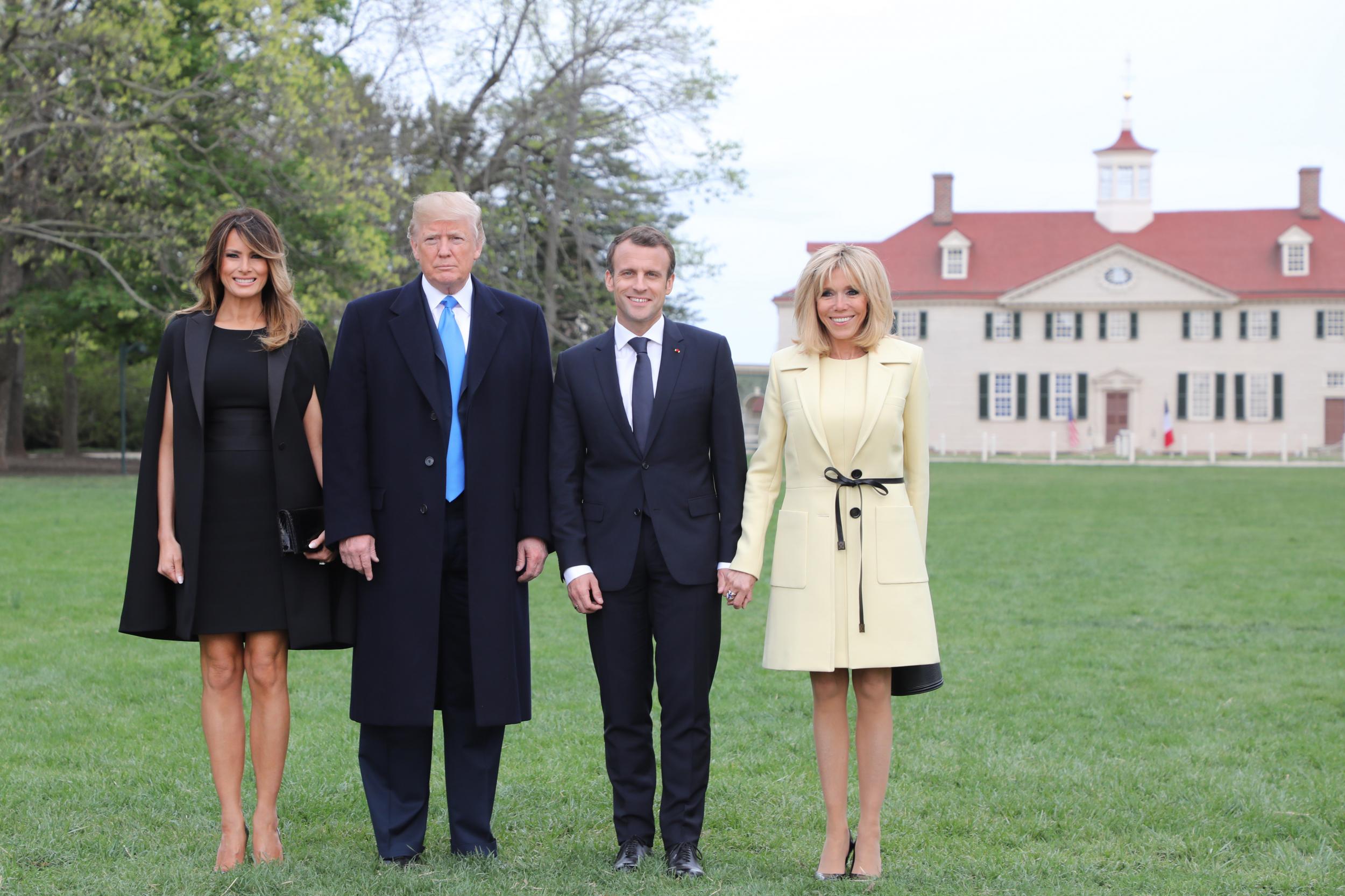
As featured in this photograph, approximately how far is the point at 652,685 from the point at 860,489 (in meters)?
0.99

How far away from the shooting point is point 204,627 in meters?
4.34

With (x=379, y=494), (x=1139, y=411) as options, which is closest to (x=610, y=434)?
(x=379, y=494)

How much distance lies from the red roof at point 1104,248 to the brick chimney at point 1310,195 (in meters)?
0.28

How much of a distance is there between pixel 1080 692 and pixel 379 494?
5160 mm

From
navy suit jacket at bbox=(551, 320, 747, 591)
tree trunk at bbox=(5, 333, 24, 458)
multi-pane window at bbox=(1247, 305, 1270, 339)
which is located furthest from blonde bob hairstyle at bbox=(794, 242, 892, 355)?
multi-pane window at bbox=(1247, 305, 1270, 339)

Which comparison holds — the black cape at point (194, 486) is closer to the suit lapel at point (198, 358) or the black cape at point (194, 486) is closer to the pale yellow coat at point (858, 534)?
the suit lapel at point (198, 358)

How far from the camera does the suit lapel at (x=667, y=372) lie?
178 inches

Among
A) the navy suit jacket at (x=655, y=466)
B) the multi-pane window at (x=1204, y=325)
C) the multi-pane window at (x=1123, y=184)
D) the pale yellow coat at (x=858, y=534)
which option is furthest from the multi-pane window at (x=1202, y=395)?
the navy suit jacket at (x=655, y=466)

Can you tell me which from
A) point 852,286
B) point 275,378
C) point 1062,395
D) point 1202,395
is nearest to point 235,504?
point 275,378

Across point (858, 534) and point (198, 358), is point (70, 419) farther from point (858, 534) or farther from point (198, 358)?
point (858, 534)

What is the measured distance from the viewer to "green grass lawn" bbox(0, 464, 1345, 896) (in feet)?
14.8

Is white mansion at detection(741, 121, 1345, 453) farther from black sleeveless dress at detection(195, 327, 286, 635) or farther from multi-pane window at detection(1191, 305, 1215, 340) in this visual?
black sleeveless dress at detection(195, 327, 286, 635)

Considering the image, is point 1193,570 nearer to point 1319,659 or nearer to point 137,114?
point 1319,659

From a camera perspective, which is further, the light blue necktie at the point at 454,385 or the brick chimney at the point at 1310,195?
the brick chimney at the point at 1310,195
